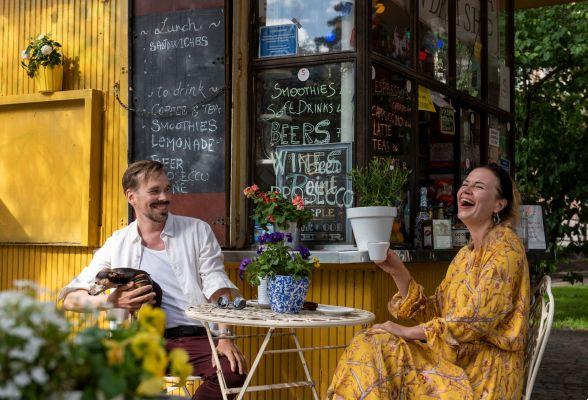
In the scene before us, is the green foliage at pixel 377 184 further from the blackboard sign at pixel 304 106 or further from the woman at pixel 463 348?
the woman at pixel 463 348

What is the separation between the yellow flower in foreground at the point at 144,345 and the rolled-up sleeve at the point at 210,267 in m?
2.61

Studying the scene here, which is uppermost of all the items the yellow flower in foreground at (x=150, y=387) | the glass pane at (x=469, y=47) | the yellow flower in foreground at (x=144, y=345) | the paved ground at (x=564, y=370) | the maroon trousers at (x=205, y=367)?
the glass pane at (x=469, y=47)

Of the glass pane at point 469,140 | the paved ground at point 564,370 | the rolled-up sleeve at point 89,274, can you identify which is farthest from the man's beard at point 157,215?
the paved ground at point 564,370

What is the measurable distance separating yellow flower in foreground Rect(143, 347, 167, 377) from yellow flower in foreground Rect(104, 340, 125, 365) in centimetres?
4

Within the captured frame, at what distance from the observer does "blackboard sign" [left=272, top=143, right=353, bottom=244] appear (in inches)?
185

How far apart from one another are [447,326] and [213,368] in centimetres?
115

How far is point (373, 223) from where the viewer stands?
4.19m

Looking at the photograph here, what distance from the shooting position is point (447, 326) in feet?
10.4

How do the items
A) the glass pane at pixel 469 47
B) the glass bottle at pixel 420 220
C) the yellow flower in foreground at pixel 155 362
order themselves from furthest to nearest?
1. the glass pane at pixel 469 47
2. the glass bottle at pixel 420 220
3. the yellow flower in foreground at pixel 155 362

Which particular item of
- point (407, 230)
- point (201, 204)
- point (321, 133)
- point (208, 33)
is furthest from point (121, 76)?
point (407, 230)

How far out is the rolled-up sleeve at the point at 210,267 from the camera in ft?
12.9

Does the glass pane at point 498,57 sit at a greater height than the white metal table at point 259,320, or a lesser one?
greater

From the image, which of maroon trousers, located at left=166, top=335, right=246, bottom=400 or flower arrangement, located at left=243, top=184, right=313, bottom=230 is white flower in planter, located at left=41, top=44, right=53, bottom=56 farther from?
maroon trousers, located at left=166, top=335, right=246, bottom=400

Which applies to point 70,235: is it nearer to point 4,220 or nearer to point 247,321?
point 4,220
